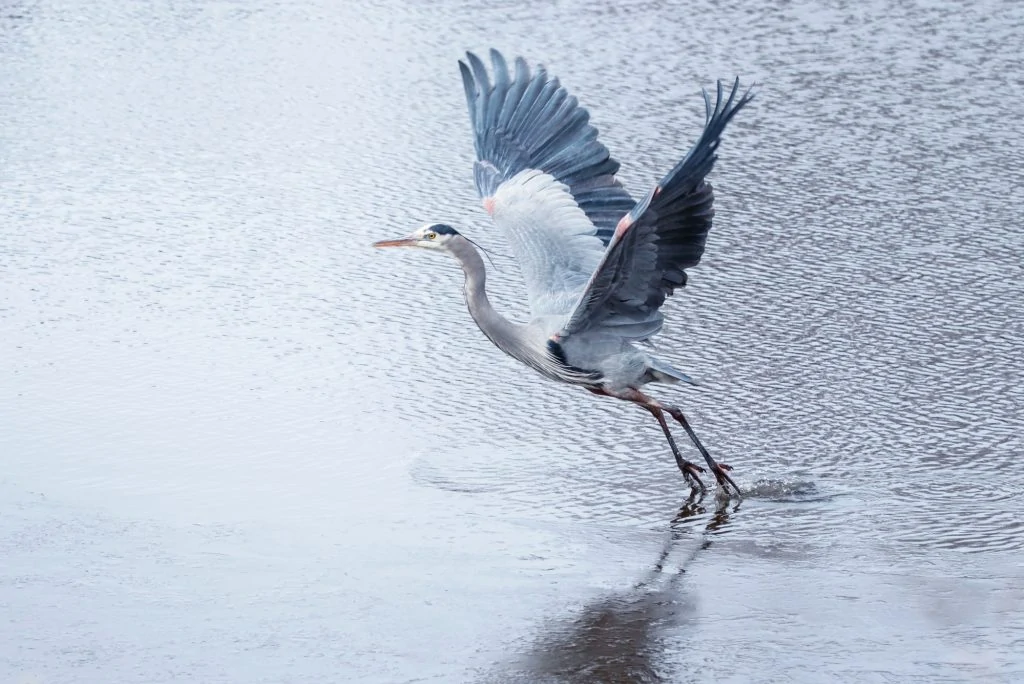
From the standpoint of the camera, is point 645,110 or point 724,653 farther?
point 645,110

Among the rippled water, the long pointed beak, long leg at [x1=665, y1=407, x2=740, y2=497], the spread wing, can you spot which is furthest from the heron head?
long leg at [x1=665, y1=407, x2=740, y2=497]

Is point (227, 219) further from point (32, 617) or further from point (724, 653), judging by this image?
point (724, 653)

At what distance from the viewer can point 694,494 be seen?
5422mm

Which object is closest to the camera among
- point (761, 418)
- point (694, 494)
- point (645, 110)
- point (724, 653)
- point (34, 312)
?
point (724, 653)

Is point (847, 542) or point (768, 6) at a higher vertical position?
point (768, 6)

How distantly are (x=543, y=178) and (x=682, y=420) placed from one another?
1331 millimetres

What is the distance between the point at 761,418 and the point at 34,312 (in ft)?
10.7

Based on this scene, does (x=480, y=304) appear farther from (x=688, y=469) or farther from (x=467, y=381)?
(x=688, y=469)

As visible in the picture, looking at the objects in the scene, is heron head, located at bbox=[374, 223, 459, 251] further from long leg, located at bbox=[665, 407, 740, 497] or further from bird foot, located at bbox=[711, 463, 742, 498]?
bird foot, located at bbox=[711, 463, 742, 498]

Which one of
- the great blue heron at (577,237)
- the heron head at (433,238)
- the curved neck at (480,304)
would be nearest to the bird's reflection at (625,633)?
the great blue heron at (577,237)

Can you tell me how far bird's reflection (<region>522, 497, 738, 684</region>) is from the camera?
4152 millimetres

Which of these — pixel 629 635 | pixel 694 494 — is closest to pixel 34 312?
pixel 694 494

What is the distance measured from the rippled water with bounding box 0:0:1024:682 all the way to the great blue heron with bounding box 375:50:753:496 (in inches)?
13.9

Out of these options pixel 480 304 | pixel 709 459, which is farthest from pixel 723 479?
pixel 480 304
